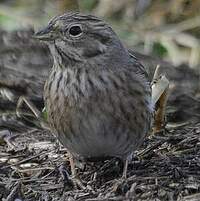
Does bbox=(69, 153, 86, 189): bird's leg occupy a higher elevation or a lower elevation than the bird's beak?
lower

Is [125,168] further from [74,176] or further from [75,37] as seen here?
[75,37]

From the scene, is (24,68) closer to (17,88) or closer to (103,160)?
(17,88)

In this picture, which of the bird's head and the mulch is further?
the bird's head

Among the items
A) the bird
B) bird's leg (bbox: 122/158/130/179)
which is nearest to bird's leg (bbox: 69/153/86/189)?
the bird

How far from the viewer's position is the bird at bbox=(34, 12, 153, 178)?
5.27m

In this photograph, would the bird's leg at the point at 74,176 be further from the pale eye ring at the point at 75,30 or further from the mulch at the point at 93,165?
the pale eye ring at the point at 75,30

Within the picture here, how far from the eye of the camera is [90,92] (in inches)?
207

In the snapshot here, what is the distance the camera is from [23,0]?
10797 mm

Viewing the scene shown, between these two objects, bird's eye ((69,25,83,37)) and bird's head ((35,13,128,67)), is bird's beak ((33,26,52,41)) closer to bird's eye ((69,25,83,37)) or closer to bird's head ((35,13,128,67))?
bird's head ((35,13,128,67))

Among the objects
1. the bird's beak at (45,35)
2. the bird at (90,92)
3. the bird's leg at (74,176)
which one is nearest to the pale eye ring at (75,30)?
the bird at (90,92)

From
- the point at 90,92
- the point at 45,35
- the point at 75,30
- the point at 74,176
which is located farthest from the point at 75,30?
the point at 74,176

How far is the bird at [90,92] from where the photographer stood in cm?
527

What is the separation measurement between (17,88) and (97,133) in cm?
237

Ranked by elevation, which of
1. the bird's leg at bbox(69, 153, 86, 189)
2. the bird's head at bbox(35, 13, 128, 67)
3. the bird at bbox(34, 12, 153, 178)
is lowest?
the bird's leg at bbox(69, 153, 86, 189)
